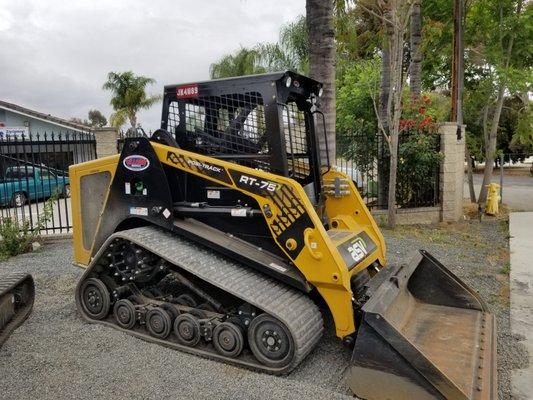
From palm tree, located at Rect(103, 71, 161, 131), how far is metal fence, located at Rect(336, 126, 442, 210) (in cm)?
2907

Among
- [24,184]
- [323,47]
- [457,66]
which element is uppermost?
[457,66]

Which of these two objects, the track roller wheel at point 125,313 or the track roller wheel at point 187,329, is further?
the track roller wheel at point 125,313

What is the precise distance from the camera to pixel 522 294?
5.90 meters

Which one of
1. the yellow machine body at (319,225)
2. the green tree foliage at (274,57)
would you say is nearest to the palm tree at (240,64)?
the green tree foliage at (274,57)

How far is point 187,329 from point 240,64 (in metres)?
29.5

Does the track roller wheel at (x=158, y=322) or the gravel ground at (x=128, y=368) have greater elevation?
the track roller wheel at (x=158, y=322)

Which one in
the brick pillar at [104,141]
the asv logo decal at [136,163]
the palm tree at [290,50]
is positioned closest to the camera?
the asv logo decal at [136,163]

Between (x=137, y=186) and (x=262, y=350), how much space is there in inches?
80.7

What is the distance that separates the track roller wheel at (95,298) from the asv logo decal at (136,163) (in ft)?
3.82

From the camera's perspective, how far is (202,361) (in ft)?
13.5

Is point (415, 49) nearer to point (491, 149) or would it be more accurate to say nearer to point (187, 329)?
point (491, 149)

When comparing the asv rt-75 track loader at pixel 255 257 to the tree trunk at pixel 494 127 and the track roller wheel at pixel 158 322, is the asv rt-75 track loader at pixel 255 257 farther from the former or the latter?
the tree trunk at pixel 494 127

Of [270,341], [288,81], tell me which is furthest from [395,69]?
[270,341]

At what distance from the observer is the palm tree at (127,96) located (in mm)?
38094
